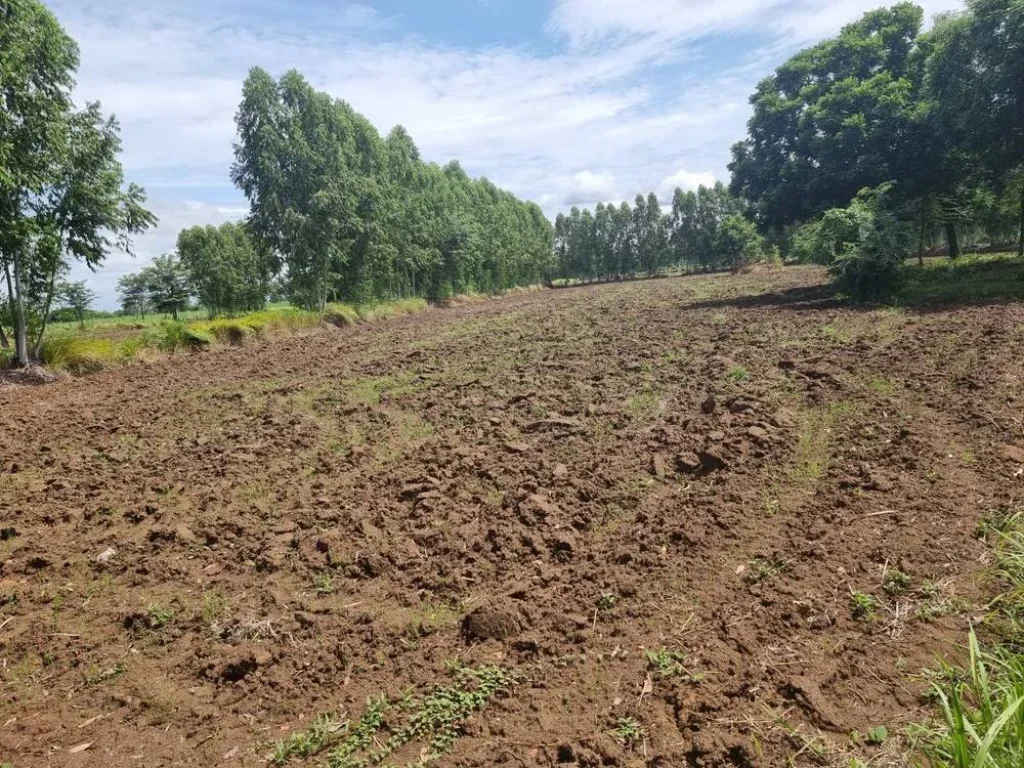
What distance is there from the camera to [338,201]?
2400cm

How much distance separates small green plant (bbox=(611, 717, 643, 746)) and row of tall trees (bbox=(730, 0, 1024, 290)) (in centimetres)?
1484

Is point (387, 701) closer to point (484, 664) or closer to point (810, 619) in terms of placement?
point (484, 664)

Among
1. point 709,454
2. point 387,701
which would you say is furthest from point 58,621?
point 709,454

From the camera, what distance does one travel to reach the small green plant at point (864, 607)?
314 cm

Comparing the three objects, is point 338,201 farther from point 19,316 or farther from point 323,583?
point 323,583

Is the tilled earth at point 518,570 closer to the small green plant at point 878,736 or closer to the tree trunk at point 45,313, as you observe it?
the small green plant at point 878,736

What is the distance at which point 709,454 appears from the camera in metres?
5.43

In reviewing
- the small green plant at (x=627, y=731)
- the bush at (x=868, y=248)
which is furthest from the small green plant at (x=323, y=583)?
the bush at (x=868, y=248)

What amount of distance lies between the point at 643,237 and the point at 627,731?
3088 inches

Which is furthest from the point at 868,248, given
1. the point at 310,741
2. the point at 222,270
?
the point at 222,270

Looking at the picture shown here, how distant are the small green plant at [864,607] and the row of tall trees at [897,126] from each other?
533 inches

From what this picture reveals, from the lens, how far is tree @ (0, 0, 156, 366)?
10906 mm

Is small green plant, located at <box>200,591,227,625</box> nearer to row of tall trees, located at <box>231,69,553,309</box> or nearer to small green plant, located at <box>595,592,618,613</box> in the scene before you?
small green plant, located at <box>595,592,618,613</box>

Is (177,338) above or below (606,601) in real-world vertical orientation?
above
